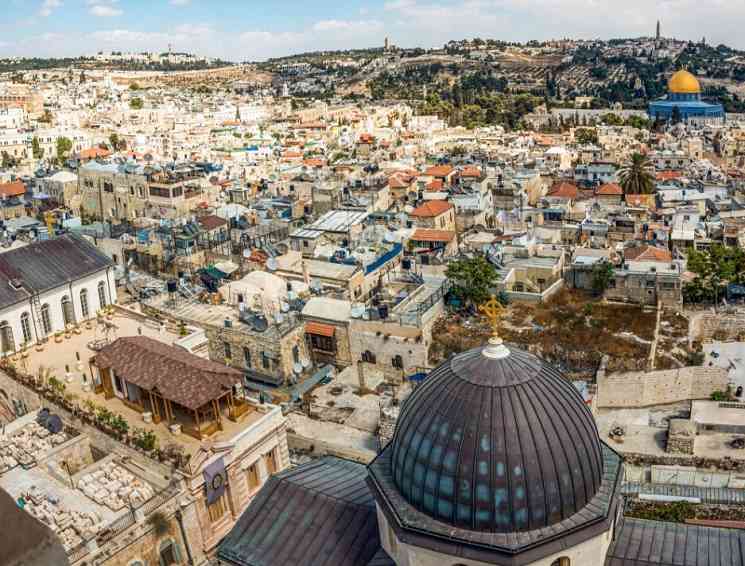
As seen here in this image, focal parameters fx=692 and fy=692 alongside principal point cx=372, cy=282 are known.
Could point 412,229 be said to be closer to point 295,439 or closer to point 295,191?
point 295,191

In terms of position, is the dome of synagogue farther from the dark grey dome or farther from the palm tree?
the dark grey dome

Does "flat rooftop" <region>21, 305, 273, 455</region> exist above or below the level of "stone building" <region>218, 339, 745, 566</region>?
below

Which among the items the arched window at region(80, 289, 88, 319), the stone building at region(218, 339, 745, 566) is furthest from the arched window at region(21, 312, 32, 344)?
the stone building at region(218, 339, 745, 566)

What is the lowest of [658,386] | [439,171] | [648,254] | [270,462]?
[658,386]

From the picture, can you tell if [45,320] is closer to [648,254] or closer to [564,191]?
[648,254]

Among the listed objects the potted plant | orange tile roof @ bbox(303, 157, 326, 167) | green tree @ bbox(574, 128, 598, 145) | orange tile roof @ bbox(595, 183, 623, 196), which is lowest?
the potted plant

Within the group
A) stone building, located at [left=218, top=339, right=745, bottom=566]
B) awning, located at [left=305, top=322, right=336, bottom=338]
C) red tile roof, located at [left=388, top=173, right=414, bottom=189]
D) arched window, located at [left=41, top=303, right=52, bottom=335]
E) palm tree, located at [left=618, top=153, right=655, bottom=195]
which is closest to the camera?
stone building, located at [left=218, top=339, right=745, bottom=566]

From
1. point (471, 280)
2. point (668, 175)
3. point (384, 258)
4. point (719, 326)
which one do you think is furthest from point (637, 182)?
point (471, 280)

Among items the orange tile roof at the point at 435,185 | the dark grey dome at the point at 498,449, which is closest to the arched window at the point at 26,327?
Answer: the dark grey dome at the point at 498,449
